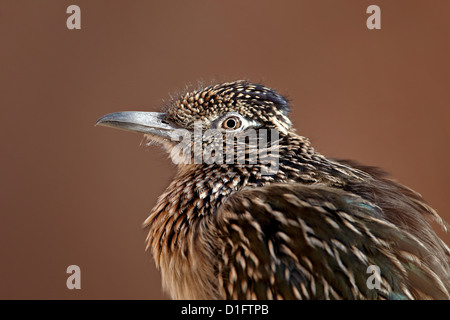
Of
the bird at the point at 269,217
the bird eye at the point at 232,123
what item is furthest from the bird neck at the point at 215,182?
the bird eye at the point at 232,123

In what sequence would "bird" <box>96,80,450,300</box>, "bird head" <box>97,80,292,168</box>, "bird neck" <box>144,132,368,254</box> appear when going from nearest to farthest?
"bird" <box>96,80,450,300</box>
"bird neck" <box>144,132,368,254</box>
"bird head" <box>97,80,292,168</box>

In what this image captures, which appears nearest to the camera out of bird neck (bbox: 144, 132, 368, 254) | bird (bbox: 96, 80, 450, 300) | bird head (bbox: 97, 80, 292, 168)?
bird (bbox: 96, 80, 450, 300)

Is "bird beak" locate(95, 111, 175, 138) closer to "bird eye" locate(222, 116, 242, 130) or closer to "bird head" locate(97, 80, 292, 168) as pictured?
"bird head" locate(97, 80, 292, 168)

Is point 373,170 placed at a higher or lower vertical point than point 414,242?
higher

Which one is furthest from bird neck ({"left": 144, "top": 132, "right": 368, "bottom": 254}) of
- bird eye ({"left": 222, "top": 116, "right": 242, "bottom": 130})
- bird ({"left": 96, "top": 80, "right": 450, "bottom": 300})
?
bird eye ({"left": 222, "top": 116, "right": 242, "bottom": 130})

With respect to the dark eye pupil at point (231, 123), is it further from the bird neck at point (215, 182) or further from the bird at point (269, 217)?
the bird neck at point (215, 182)
